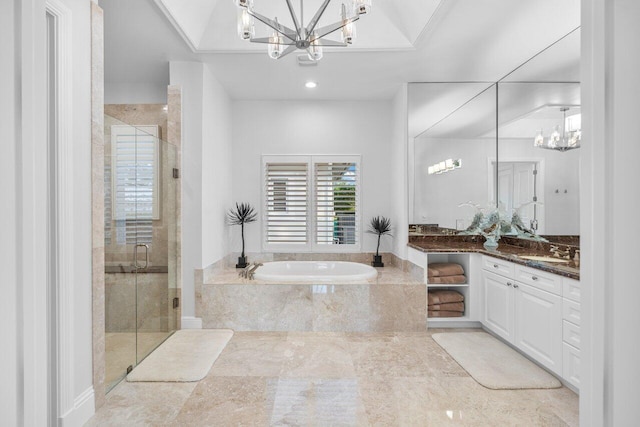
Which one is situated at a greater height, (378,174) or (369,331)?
(378,174)

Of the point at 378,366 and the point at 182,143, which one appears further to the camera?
the point at 182,143

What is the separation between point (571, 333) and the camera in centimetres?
227

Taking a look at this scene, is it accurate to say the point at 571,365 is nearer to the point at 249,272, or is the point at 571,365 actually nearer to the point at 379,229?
the point at 379,229

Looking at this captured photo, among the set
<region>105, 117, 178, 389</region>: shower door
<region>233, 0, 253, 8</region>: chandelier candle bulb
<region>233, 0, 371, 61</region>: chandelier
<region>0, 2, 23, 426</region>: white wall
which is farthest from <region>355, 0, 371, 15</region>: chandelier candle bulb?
<region>0, 2, 23, 426</region>: white wall

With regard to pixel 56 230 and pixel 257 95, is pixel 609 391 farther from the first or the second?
pixel 257 95

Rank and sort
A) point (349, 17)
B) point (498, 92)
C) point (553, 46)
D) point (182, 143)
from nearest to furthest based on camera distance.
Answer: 1. point (349, 17)
2. point (553, 46)
3. point (182, 143)
4. point (498, 92)

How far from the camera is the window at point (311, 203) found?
4574 mm

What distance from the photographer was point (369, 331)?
11.3 feet

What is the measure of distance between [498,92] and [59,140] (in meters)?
3.97

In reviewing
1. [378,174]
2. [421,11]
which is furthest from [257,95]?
[421,11]

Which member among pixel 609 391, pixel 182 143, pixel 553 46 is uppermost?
pixel 553 46

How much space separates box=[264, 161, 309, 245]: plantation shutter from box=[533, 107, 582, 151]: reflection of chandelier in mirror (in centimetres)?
265

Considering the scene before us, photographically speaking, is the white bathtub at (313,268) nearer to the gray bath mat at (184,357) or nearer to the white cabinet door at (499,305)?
the gray bath mat at (184,357)

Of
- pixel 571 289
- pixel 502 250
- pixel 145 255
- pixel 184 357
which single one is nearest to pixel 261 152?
pixel 145 255
